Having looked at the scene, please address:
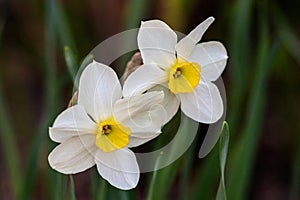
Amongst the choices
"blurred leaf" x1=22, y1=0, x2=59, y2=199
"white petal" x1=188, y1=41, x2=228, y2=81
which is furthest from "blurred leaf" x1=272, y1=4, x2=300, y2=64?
"white petal" x1=188, y1=41, x2=228, y2=81

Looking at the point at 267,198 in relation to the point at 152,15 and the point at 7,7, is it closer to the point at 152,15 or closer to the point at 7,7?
the point at 152,15

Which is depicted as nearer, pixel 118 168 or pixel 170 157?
pixel 118 168

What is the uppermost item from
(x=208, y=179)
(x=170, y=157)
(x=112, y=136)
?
(x=112, y=136)

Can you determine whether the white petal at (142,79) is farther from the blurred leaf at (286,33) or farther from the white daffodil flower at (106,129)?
the blurred leaf at (286,33)

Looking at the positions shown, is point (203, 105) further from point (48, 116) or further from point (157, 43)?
point (48, 116)

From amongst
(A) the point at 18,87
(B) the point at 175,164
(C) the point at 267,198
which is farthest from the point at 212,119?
(A) the point at 18,87

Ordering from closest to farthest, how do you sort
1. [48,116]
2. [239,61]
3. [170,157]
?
[170,157] → [48,116] → [239,61]

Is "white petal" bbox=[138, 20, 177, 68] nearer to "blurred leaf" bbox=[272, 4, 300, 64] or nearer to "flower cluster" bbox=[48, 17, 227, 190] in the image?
"flower cluster" bbox=[48, 17, 227, 190]

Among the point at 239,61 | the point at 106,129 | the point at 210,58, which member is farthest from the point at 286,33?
the point at 106,129
